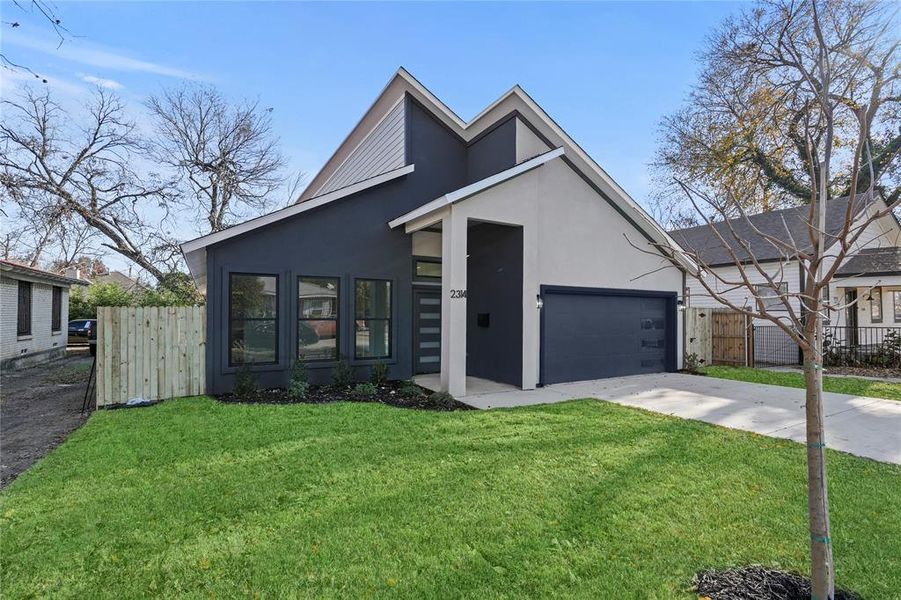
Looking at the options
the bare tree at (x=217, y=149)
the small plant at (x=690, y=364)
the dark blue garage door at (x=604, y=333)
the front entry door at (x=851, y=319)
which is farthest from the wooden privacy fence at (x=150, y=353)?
the front entry door at (x=851, y=319)

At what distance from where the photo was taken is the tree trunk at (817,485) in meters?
2.26

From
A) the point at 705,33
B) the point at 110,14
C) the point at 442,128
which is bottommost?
the point at 110,14

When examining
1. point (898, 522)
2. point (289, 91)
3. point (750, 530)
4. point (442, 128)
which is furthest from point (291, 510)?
point (289, 91)

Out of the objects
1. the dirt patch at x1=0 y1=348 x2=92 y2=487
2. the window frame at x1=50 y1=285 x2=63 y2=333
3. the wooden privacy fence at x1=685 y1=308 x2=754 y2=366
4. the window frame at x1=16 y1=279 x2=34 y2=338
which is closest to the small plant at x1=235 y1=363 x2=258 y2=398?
the dirt patch at x1=0 y1=348 x2=92 y2=487

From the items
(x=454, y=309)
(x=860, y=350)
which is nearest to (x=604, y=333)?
(x=454, y=309)

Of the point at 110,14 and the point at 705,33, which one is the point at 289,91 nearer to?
the point at 110,14

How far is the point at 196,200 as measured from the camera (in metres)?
22.3

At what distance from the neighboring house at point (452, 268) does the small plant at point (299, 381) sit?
0.31m

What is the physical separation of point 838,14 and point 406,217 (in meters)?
17.0

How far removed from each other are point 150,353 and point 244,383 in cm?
170

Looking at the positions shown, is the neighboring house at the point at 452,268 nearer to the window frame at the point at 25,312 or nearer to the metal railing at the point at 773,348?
the metal railing at the point at 773,348

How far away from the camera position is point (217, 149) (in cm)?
2286

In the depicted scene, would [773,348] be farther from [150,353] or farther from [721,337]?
[150,353]

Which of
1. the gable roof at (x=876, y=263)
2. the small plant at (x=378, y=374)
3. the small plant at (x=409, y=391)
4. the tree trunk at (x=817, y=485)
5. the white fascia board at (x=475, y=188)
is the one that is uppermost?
the white fascia board at (x=475, y=188)
